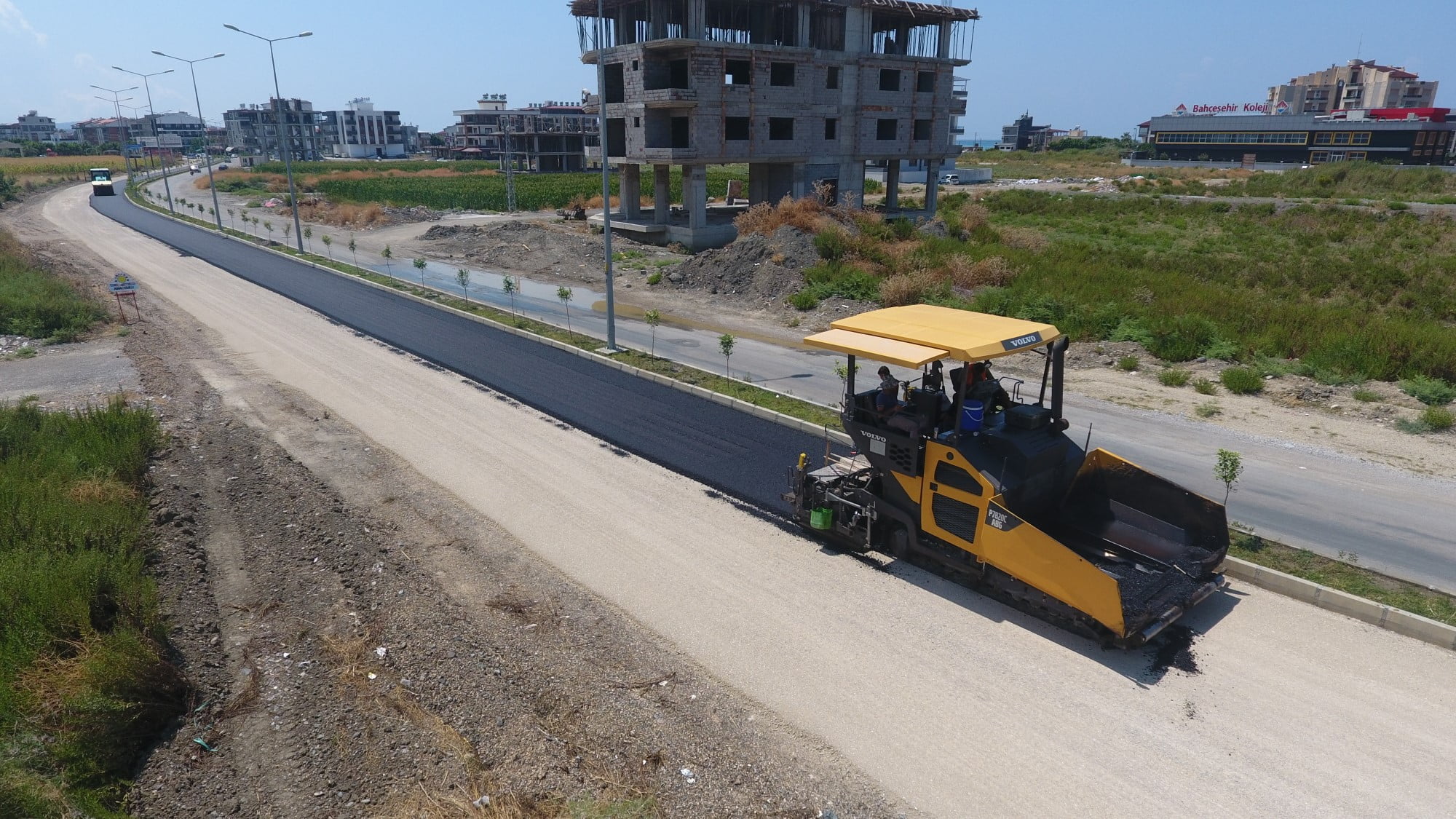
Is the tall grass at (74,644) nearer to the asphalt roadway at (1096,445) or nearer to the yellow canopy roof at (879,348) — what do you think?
the asphalt roadway at (1096,445)

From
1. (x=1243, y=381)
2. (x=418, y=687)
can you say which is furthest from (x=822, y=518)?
(x=1243, y=381)

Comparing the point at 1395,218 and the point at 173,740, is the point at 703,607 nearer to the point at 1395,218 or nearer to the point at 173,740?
the point at 173,740

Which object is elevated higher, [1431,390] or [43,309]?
[43,309]

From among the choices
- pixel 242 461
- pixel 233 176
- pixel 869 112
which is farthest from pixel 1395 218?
pixel 233 176

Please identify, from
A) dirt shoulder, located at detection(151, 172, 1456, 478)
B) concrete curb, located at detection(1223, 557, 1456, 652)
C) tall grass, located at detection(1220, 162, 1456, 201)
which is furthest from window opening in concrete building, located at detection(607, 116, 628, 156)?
tall grass, located at detection(1220, 162, 1456, 201)

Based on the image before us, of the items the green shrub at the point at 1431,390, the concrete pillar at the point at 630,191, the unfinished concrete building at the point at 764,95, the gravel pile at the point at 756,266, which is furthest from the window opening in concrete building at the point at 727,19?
the green shrub at the point at 1431,390

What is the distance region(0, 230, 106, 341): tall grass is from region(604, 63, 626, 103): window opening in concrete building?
25647 mm

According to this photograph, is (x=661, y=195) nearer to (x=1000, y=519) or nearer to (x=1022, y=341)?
(x=1022, y=341)

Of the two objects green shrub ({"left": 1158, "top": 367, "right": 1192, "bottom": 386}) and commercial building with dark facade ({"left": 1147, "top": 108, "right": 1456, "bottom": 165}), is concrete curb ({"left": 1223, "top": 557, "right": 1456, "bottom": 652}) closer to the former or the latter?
green shrub ({"left": 1158, "top": 367, "right": 1192, "bottom": 386})

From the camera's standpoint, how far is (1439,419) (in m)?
14.5

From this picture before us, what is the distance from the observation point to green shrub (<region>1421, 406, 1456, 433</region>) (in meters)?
14.5

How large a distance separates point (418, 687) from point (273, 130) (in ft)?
594

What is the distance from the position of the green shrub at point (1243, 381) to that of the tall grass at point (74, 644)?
61.2ft

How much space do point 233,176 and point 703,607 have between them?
9827 centimetres
